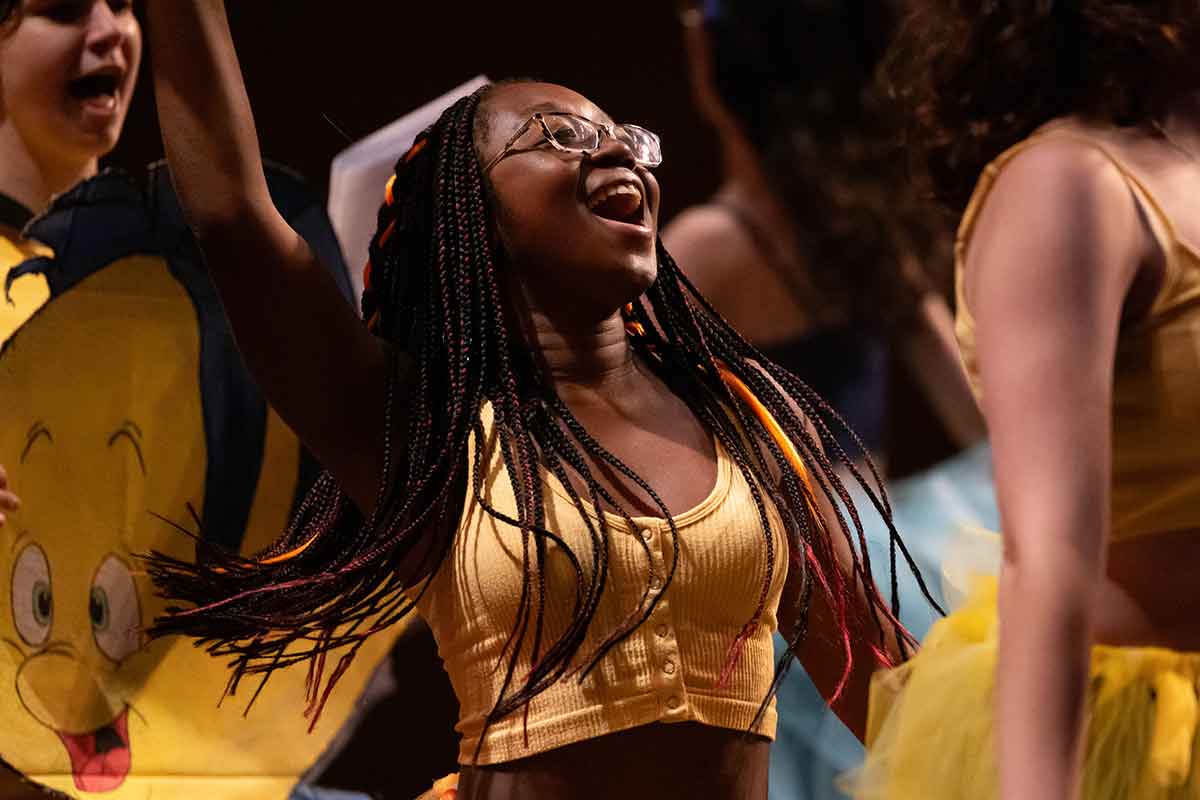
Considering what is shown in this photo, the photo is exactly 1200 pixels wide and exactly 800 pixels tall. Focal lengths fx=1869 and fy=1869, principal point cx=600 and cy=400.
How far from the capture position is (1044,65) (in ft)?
4.21

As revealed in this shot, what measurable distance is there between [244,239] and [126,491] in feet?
2.26

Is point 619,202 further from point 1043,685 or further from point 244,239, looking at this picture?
point 1043,685

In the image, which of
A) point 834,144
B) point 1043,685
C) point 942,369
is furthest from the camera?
point 942,369

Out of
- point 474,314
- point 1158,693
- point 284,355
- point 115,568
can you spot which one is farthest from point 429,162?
point 1158,693

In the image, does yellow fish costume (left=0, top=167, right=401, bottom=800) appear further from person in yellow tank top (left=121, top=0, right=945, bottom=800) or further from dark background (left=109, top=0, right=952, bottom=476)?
person in yellow tank top (left=121, top=0, right=945, bottom=800)

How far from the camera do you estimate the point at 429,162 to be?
169cm

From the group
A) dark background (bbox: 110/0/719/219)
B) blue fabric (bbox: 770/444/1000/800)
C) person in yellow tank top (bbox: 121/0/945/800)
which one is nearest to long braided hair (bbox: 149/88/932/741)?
person in yellow tank top (bbox: 121/0/945/800)

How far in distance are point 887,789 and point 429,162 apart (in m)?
0.71

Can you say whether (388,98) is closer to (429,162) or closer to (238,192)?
(429,162)

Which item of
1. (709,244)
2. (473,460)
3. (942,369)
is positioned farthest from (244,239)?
(942,369)

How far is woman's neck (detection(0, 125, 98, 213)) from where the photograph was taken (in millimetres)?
2215

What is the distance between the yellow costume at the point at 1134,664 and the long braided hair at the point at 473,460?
25 centimetres

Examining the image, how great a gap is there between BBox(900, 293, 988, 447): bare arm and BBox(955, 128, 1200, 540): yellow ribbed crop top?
5.42 feet

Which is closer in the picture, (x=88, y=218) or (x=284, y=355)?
(x=284, y=355)
